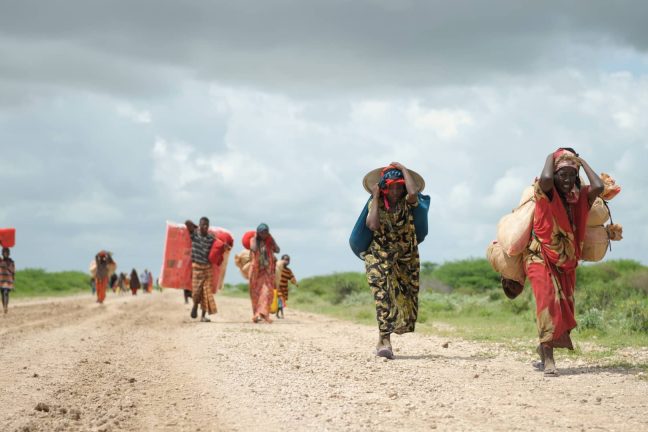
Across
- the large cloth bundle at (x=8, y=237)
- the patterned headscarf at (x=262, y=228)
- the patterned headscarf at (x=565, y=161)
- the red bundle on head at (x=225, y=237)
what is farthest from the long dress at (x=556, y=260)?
Answer: the large cloth bundle at (x=8, y=237)

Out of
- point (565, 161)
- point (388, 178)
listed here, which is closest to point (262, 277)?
point (388, 178)

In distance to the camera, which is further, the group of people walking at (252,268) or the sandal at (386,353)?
the group of people walking at (252,268)

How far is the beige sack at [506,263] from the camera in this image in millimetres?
10078

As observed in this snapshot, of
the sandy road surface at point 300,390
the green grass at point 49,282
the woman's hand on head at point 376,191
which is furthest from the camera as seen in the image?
the green grass at point 49,282

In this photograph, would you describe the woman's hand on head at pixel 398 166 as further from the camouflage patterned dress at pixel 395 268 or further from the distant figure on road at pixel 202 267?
the distant figure on road at pixel 202 267

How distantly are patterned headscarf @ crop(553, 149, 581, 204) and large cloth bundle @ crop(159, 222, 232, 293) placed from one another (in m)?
14.6

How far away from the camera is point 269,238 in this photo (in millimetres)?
20328

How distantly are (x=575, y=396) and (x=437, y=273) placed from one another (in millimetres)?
53743

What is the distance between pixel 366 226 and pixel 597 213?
9.65 ft

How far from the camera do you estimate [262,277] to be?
66.7 ft

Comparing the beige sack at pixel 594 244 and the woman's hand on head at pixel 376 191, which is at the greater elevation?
the woman's hand on head at pixel 376 191

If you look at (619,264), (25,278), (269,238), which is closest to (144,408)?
(269,238)

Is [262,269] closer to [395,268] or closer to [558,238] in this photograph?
[395,268]

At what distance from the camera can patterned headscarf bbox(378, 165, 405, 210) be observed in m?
11.3
